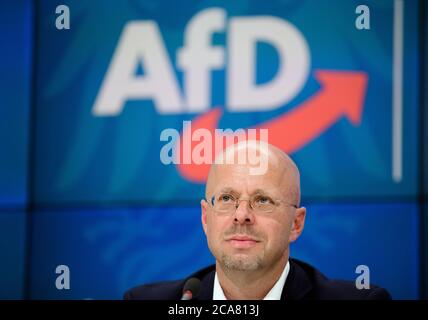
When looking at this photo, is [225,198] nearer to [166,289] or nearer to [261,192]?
[261,192]

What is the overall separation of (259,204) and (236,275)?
0.28 meters

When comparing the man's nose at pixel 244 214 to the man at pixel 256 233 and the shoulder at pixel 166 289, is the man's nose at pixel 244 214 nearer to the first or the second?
the man at pixel 256 233

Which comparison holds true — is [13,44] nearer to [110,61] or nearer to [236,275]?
[110,61]

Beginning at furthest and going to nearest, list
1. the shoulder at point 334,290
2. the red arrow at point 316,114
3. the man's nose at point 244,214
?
the red arrow at point 316,114
the shoulder at point 334,290
the man's nose at point 244,214

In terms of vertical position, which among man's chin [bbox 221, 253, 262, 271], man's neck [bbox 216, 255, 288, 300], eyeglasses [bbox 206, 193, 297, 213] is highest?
eyeglasses [bbox 206, 193, 297, 213]

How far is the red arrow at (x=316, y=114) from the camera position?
285cm

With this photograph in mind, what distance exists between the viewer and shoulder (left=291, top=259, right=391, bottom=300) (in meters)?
2.43

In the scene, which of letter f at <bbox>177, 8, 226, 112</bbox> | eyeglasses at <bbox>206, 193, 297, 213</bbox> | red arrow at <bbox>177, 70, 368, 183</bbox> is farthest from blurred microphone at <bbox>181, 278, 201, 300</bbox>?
letter f at <bbox>177, 8, 226, 112</bbox>

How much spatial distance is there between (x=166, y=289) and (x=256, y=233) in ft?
1.55

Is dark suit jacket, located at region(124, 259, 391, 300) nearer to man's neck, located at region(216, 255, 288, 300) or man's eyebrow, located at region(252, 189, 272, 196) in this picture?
man's neck, located at region(216, 255, 288, 300)

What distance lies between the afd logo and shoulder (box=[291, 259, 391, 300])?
60 centimetres

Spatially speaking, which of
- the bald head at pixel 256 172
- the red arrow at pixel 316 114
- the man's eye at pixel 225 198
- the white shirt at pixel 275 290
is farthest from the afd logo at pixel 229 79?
the white shirt at pixel 275 290

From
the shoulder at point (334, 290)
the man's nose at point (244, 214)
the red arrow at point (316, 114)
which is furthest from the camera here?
the red arrow at point (316, 114)

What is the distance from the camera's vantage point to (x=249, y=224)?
232cm
